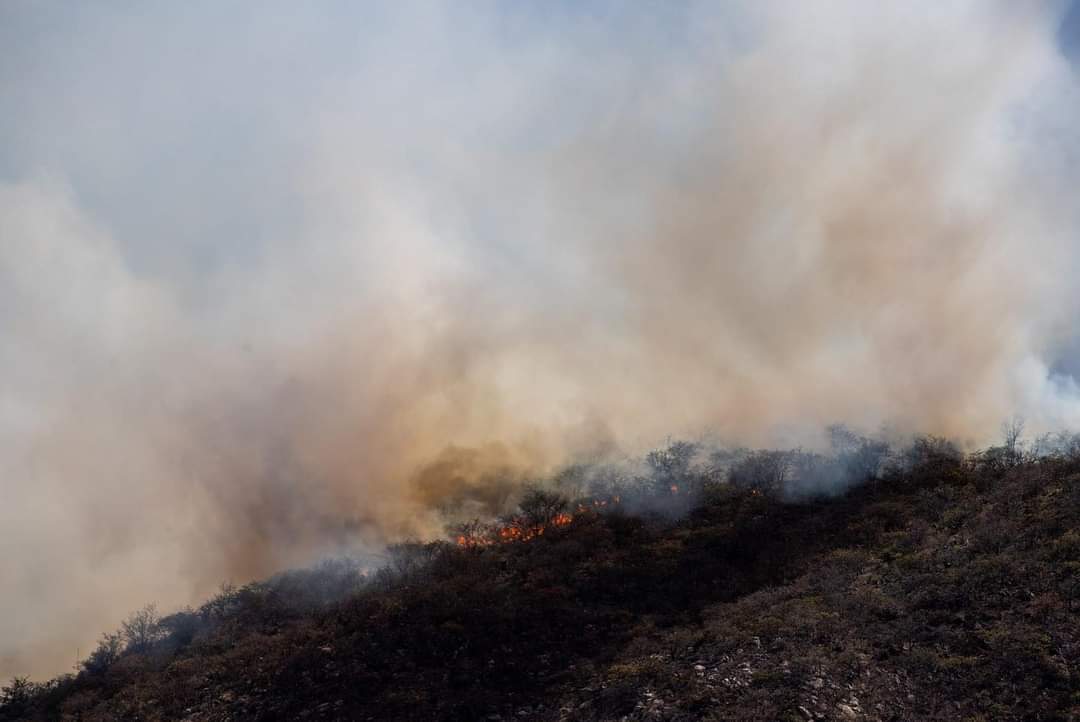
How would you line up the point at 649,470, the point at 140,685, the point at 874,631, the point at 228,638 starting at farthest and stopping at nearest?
the point at 649,470, the point at 228,638, the point at 140,685, the point at 874,631

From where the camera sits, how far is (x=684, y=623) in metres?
23.5

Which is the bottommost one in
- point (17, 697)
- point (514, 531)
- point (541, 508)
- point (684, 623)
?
point (684, 623)

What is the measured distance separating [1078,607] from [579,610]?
625 inches

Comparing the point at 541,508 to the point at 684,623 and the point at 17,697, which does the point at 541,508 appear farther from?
the point at 17,697

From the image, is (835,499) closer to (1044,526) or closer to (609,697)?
(1044,526)

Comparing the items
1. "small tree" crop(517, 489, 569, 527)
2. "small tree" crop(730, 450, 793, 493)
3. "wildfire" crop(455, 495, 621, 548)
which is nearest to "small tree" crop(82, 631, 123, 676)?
"wildfire" crop(455, 495, 621, 548)

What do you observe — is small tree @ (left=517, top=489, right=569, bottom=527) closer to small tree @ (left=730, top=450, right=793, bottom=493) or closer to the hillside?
the hillside

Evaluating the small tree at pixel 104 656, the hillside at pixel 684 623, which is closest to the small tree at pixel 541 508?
the hillside at pixel 684 623

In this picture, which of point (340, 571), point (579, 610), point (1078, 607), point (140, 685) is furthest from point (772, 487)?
point (140, 685)

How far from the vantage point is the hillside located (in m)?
16.7

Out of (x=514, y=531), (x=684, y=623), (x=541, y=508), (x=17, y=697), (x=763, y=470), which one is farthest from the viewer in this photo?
(x=541, y=508)

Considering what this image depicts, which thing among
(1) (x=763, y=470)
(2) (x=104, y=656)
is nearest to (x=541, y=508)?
(1) (x=763, y=470)

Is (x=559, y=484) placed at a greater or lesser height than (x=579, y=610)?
greater

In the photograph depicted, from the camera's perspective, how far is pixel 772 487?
36.8m
